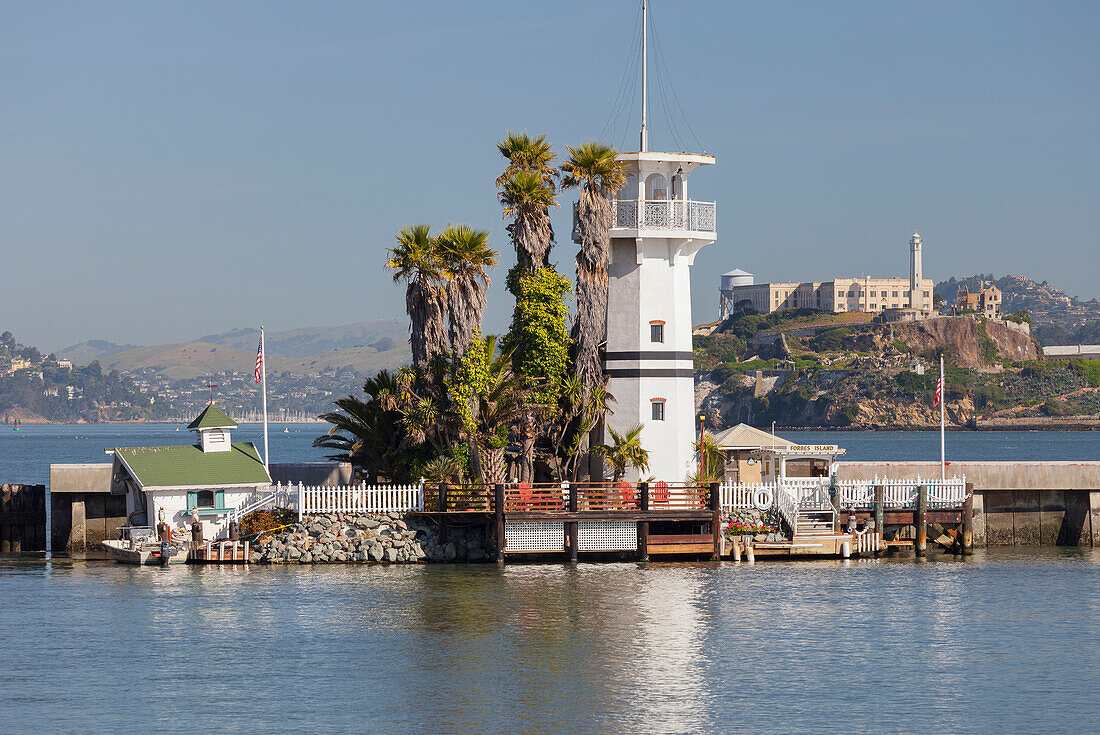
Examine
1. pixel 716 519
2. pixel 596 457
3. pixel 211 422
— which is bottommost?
pixel 716 519

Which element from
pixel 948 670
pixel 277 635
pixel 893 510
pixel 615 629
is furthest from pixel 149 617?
pixel 893 510

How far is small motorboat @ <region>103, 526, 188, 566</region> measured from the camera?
1741 inches

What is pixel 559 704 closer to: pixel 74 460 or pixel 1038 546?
pixel 1038 546

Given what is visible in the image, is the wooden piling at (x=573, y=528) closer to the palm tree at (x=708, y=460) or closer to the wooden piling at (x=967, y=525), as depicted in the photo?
the palm tree at (x=708, y=460)

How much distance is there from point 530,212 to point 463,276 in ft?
10.2

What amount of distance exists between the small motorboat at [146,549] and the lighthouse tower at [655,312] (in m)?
14.9

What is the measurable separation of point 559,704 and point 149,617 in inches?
539

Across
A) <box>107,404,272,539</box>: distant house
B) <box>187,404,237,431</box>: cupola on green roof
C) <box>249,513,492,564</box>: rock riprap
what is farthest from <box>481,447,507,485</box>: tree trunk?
<box>187,404,237,431</box>: cupola on green roof

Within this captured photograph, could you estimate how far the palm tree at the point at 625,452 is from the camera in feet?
151

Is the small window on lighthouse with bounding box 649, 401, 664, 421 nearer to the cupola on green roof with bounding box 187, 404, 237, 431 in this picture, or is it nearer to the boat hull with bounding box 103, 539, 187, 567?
the cupola on green roof with bounding box 187, 404, 237, 431

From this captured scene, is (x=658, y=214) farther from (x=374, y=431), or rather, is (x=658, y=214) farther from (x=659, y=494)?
(x=374, y=431)

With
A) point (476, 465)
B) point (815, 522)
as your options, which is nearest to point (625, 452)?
point (476, 465)

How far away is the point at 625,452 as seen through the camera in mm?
46062

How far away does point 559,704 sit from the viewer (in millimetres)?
27703
